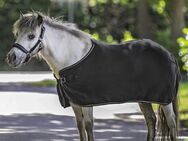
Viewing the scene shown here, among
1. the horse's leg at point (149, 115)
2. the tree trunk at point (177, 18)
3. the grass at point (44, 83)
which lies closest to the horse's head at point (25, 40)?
the horse's leg at point (149, 115)

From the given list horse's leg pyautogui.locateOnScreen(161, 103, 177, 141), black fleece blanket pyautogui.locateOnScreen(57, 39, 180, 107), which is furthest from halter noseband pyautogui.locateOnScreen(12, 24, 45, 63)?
horse's leg pyautogui.locateOnScreen(161, 103, 177, 141)

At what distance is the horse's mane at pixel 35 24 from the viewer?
9742mm

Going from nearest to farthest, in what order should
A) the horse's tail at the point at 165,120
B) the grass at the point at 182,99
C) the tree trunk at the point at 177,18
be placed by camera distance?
1. the horse's tail at the point at 165,120
2. the grass at the point at 182,99
3. the tree trunk at the point at 177,18

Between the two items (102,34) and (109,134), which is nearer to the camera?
(109,134)

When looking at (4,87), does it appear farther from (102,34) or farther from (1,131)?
(102,34)

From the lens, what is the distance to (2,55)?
150 feet

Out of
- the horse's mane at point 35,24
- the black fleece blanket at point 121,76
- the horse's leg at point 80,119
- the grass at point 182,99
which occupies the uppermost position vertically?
the horse's mane at point 35,24

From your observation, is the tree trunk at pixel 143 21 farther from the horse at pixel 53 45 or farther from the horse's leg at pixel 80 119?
the horse's leg at pixel 80 119

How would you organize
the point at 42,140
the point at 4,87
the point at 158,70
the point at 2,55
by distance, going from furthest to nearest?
the point at 2,55
the point at 4,87
the point at 42,140
the point at 158,70

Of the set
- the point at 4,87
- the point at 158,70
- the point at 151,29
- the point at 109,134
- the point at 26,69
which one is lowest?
the point at 26,69

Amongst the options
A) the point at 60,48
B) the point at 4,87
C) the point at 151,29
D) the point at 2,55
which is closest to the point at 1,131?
the point at 60,48

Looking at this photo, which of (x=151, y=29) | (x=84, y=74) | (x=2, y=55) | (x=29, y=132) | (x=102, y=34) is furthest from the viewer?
(x=102, y=34)

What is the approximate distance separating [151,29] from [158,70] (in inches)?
1226

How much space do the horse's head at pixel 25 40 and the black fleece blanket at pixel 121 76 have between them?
0.53 meters
